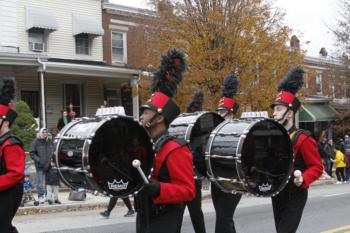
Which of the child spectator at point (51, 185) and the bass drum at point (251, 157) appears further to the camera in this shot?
the child spectator at point (51, 185)

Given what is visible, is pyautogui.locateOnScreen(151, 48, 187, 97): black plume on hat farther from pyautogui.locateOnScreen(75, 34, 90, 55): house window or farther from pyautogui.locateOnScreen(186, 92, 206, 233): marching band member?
pyautogui.locateOnScreen(75, 34, 90, 55): house window

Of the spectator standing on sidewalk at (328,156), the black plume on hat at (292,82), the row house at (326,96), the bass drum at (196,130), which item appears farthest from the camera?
the row house at (326,96)

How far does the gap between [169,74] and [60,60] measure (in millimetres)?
17960

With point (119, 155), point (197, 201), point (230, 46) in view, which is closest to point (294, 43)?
point (230, 46)

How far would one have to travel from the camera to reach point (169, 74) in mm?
4691

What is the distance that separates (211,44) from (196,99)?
458 inches

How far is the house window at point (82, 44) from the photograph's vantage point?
24.0 meters

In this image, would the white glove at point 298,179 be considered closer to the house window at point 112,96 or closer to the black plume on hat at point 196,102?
the black plume on hat at point 196,102

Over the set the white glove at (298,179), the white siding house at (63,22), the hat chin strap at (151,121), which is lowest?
the white glove at (298,179)

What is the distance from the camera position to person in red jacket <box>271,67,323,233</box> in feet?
18.5

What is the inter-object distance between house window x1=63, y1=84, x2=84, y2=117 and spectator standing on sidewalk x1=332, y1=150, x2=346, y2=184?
1078cm

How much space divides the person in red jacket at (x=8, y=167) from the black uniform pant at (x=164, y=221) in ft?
5.55

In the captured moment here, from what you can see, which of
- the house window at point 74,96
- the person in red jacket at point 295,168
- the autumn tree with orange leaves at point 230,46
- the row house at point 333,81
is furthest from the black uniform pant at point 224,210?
the row house at point 333,81

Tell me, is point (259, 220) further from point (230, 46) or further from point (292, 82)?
point (230, 46)
